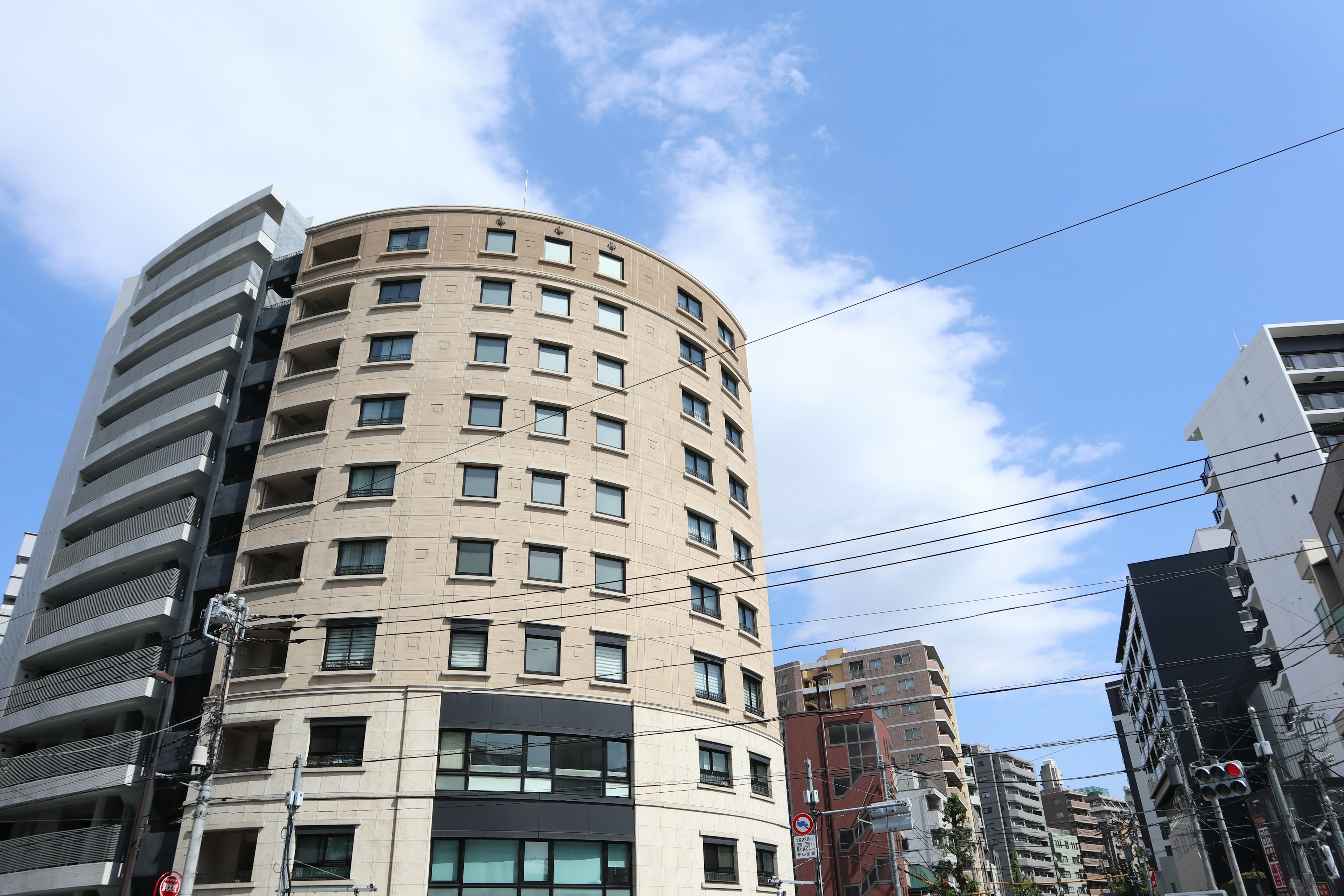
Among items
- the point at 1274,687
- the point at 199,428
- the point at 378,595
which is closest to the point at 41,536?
the point at 199,428

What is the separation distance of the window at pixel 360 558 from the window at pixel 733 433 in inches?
716

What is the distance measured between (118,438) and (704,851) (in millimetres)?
37071

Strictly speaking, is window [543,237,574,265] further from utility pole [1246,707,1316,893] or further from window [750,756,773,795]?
utility pole [1246,707,1316,893]

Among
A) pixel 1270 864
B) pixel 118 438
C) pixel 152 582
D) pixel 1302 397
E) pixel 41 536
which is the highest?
pixel 1302 397

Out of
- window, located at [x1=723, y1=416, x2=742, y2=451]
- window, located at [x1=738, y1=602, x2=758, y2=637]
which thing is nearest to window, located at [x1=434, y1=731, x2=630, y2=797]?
window, located at [x1=738, y1=602, x2=758, y2=637]

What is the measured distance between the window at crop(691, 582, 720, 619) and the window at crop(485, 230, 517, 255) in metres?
18.2

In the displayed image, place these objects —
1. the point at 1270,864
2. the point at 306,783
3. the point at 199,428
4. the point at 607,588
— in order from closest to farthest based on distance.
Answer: the point at 306,783, the point at 607,588, the point at 199,428, the point at 1270,864

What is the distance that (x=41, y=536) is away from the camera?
46.5m

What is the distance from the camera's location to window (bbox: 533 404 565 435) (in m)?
35.6

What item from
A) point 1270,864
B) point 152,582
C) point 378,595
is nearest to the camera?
point 378,595

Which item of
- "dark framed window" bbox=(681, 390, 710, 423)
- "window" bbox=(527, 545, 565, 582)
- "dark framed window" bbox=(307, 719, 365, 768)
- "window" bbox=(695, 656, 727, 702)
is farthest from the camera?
"dark framed window" bbox=(681, 390, 710, 423)

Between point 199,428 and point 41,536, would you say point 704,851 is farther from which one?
point 41,536

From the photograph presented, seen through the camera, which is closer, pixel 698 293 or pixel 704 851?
pixel 704 851

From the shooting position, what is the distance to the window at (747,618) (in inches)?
1502
